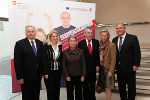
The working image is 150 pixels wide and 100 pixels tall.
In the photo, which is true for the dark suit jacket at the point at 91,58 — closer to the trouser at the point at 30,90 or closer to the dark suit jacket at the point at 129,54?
the dark suit jacket at the point at 129,54

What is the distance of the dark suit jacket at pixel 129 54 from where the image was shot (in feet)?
8.42

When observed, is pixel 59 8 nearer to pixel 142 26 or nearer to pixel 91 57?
pixel 91 57

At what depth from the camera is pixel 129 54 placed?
2.59 meters

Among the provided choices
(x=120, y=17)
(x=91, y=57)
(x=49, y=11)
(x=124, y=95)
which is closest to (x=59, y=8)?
(x=49, y=11)

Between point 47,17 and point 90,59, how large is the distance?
4.54ft

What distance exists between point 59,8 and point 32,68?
1.58 m

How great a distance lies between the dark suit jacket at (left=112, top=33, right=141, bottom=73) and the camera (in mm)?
2566

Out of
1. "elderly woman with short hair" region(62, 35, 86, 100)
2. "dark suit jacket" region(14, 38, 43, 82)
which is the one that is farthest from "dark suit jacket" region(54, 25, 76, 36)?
"dark suit jacket" region(14, 38, 43, 82)

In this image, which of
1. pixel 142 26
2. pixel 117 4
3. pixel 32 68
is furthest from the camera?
pixel 117 4

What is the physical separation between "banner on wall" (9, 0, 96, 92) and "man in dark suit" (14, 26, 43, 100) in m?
0.72

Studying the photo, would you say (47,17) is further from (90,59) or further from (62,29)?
(90,59)

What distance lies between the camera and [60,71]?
2453 mm

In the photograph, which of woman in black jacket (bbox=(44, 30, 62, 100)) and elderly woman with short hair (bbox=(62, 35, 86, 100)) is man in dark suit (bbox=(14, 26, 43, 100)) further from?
elderly woman with short hair (bbox=(62, 35, 86, 100))

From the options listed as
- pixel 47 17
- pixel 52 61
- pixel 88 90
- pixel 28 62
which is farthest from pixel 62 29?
pixel 88 90
